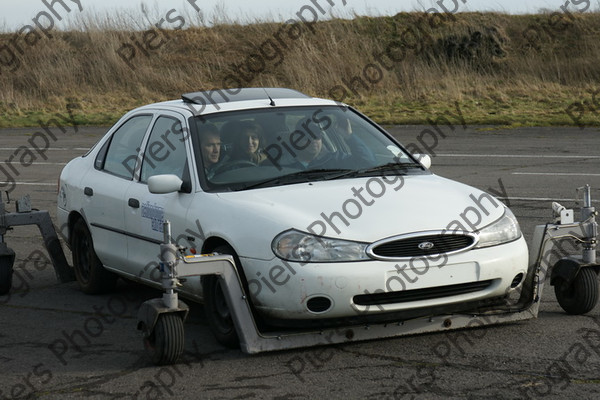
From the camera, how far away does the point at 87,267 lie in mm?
8633

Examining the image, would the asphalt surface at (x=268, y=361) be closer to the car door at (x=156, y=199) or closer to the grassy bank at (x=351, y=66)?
the car door at (x=156, y=199)

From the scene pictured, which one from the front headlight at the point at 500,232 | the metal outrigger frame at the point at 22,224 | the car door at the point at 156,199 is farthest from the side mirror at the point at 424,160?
the metal outrigger frame at the point at 22,224

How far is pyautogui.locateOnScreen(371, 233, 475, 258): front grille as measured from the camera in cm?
614

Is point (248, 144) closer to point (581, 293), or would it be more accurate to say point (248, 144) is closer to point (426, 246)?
point (426, 246)

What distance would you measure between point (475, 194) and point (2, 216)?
3906 millimetres

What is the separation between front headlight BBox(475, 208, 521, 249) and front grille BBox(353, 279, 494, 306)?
0.86 feet

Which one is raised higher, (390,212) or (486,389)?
(390,212)

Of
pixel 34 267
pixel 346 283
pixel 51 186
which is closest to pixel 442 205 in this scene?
pixel 346 283

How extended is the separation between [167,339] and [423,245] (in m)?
1.61

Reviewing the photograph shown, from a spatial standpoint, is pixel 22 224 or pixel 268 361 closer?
pixel 268 361

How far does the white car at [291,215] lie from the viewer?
6.12 meters

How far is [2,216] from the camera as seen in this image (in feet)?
27.9

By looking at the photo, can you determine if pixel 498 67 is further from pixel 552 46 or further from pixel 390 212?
pixel 390 212

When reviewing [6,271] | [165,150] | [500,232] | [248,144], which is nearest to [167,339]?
[248,144]
